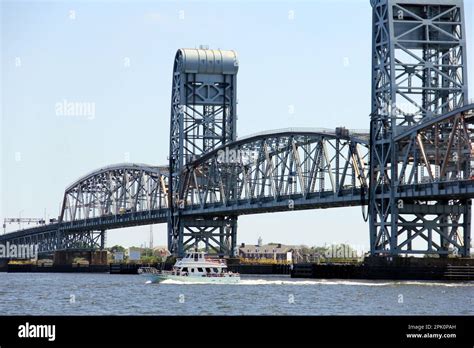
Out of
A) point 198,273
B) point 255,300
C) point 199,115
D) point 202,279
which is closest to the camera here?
point 255,300

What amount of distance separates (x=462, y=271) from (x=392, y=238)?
1022cm

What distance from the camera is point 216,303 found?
77500mm

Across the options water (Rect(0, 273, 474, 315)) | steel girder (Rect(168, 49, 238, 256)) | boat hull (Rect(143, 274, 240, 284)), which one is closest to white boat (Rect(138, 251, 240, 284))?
boat hull (Rect(143, 274, 240, 284))

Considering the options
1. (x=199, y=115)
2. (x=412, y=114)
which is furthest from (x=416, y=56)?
(x=199, y=115)

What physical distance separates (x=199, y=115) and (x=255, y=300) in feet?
334

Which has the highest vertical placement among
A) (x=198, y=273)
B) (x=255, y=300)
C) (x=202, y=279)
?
(x=198, y=273)

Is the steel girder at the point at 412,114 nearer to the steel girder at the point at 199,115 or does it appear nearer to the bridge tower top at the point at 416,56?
the bridge tower top at the point at 416,56

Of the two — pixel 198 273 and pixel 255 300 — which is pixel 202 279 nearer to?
pixel 198 273

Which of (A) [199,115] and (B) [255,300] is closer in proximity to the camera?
(B) [255,300]

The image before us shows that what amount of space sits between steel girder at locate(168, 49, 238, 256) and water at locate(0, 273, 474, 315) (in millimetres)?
70636

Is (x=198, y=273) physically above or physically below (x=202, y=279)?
above

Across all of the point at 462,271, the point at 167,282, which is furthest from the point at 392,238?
the point at 167,282

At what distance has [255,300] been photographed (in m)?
81.2
